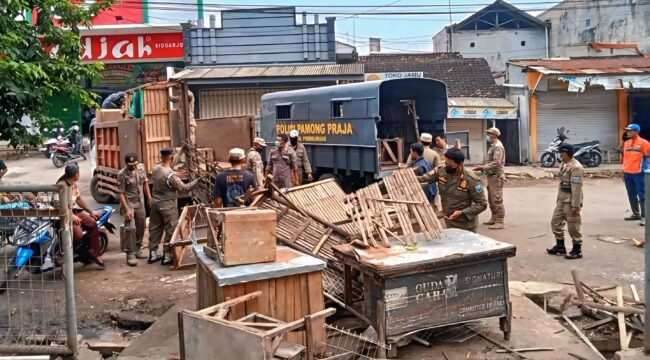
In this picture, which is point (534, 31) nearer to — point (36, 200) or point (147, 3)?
point (147, 3)

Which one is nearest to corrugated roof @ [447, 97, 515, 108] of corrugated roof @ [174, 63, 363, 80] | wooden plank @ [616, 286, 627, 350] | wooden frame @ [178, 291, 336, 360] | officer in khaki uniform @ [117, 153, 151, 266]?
corrugated roof @ [174, 63, 363, 80]

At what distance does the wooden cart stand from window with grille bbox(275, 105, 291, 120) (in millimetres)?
9725

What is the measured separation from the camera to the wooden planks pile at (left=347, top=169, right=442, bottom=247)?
5.31 meters

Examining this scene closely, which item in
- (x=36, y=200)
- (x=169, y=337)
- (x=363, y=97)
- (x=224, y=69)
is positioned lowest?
(x=169, y=337)

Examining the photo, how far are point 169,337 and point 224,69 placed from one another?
16.5 meters

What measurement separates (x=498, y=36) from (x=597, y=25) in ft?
15.0

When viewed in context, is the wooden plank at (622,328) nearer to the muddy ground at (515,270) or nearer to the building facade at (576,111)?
the muddy ground at (515,270)

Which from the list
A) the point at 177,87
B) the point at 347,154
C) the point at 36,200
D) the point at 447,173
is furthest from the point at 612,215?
the point at 36,200

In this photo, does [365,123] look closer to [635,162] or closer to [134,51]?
[635,162]

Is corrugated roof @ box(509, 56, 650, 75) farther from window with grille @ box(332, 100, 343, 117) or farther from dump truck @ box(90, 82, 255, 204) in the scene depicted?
dump truck @ box(90, 82, 255, 204)

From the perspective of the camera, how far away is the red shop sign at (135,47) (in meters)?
22.8

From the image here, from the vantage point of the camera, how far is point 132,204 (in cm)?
862

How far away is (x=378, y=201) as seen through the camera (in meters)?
5.72

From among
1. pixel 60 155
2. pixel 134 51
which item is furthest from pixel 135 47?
pixel 60 155
